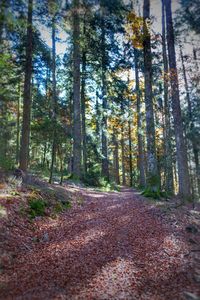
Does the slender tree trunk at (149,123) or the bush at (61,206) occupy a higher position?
the slender tree trunk at (149,123)

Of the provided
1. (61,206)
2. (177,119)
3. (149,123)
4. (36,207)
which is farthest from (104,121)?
(36,207)

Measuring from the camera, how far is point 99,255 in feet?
19.9

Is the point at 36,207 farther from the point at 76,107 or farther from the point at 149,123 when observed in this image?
the point at 76,107

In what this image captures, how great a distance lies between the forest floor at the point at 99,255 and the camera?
15.2 feet

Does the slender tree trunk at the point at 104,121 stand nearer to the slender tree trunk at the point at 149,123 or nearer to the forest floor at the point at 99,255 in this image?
the slender tree trunk at the point at 149,123

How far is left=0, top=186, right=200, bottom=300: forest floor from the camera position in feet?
15.2

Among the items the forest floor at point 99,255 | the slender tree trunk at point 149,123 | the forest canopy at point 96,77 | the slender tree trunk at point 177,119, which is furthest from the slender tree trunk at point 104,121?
the forest floor at point 99,255

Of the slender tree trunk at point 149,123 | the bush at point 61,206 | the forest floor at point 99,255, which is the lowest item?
the forest floor at point 99,255

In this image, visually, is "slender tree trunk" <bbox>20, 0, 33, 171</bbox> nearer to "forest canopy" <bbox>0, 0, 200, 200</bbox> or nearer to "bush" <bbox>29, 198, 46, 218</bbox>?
"forest canopy" <bbox>0, 0, 200, 200</bbox>

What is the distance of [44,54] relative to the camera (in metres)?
15.1

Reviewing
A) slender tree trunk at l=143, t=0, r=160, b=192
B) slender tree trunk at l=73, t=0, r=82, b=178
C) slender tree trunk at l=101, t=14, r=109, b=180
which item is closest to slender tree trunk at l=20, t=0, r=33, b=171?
slender tree trunk at l=73, t=0, r=82, b=178

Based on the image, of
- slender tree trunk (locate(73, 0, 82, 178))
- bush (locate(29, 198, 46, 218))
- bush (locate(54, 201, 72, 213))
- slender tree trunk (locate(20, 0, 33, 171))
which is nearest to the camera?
bush (locate(29, 198, 46, 218))

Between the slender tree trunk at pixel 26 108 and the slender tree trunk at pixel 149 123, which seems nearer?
the slender tree trunk at pixel 149 123

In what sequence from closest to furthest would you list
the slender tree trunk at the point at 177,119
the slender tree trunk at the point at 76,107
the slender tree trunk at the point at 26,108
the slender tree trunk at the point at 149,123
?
the slender tree trunk at the point at 149,123 < the slender tree trunk at the point at 177,119 < the slender tree trunk at the point at 26,108 < the slender tree trunk at the point at 76,107
